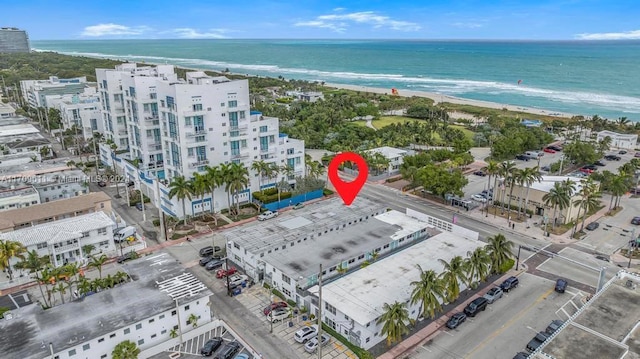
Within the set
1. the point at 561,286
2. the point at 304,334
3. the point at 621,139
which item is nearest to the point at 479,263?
the point at 561,286

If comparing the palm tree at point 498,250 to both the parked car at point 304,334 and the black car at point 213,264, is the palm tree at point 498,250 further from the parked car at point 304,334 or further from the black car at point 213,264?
the black car at point 213,264

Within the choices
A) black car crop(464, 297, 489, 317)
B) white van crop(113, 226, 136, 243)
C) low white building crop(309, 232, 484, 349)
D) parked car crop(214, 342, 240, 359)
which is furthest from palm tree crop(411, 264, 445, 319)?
white van crop(113, 226, 136, 243)

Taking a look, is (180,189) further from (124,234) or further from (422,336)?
(422,336)

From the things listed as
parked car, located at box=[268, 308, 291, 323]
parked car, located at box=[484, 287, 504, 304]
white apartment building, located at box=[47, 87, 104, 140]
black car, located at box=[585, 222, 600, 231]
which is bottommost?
parked car, located at box=[268, 308, 291, 323]

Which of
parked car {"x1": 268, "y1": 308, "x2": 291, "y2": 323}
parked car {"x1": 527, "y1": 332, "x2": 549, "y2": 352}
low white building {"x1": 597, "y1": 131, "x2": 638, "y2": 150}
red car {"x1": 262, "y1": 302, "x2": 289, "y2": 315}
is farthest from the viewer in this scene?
low white building {"x1": 597, "y1": 131, "x2": 638, "y2": 150}

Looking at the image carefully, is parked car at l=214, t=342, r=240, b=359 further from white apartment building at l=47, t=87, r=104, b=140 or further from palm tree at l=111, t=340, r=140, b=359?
white apartment building at l=47, t=87, r=104, b=140

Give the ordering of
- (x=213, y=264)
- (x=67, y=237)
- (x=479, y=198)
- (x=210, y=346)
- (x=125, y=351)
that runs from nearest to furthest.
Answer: (x=125, y=351)
(x=210, y=346)
(x=67, y=237)
(x=213, y=264)
(x=479, y=198)

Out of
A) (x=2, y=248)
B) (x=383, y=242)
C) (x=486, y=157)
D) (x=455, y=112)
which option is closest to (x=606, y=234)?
(x=383, y=242)
